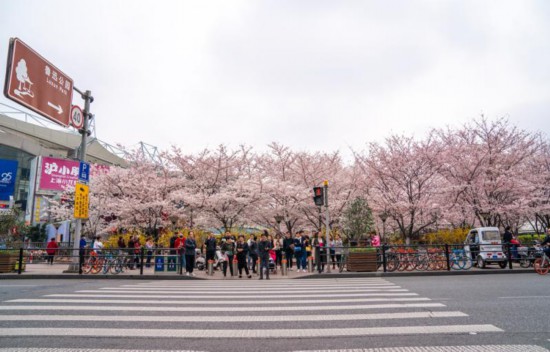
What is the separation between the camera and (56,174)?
4400 cm

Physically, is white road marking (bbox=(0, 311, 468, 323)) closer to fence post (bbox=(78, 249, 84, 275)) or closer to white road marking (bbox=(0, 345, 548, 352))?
white road marking (bbox=(0, 345, 548, 352))

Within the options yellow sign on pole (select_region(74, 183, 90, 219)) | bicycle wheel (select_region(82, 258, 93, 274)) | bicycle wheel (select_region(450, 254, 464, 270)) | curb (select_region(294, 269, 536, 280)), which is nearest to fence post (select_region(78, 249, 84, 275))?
bicycle wheel (select_region(82, 258, 93, 274))

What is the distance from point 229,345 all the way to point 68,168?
158 feet

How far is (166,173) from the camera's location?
27516mm

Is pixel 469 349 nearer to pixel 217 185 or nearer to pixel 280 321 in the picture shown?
pixel 280 321

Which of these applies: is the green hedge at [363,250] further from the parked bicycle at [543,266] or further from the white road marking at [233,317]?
the white road marking at [233,317]

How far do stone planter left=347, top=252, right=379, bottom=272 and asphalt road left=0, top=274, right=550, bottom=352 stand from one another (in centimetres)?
608

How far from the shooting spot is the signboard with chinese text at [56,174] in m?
42.7

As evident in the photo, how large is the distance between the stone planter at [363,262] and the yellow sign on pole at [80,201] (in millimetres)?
12223

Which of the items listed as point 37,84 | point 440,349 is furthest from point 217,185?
point 440,349

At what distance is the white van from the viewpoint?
16234mm

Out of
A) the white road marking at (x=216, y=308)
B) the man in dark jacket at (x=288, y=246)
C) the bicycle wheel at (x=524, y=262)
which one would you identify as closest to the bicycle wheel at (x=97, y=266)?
the man in dark jacket at (x=288, y=246)

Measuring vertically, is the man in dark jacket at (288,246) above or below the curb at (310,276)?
above

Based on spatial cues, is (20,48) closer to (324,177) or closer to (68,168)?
(324,177)
